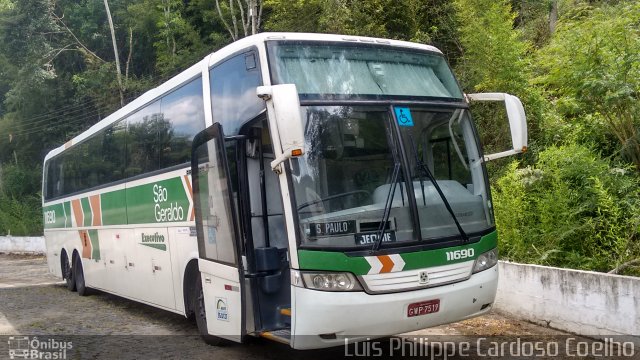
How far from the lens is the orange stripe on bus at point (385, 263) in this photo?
5238 millimetres

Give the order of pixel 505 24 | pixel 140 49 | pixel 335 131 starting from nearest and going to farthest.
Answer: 1. pixel 335 131
2. pixel 505 24
3. pixel 140 49

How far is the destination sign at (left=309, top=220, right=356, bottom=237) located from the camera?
5.22 m

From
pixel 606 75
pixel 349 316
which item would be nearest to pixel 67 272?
Answer: pixel 349 316

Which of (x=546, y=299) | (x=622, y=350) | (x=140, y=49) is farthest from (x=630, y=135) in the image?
(x=140, y=49)

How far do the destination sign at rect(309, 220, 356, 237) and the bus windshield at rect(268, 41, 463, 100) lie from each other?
123 centimetres

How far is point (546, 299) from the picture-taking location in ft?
24.9

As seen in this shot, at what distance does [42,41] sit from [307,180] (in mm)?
28361

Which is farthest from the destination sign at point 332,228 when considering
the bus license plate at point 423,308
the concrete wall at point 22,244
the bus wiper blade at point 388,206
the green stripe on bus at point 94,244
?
the concrete wall at point 22,244

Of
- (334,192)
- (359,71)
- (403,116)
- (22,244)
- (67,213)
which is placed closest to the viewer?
(334,192)

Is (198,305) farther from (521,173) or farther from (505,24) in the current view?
(505,24)

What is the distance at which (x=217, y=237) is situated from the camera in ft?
20.7

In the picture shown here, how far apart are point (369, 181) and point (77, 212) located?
30.2 ft

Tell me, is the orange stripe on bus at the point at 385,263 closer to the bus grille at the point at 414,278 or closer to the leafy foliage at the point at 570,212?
the bus grille at the point at 414,278

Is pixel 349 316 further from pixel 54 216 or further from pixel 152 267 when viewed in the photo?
pixel 54 216
